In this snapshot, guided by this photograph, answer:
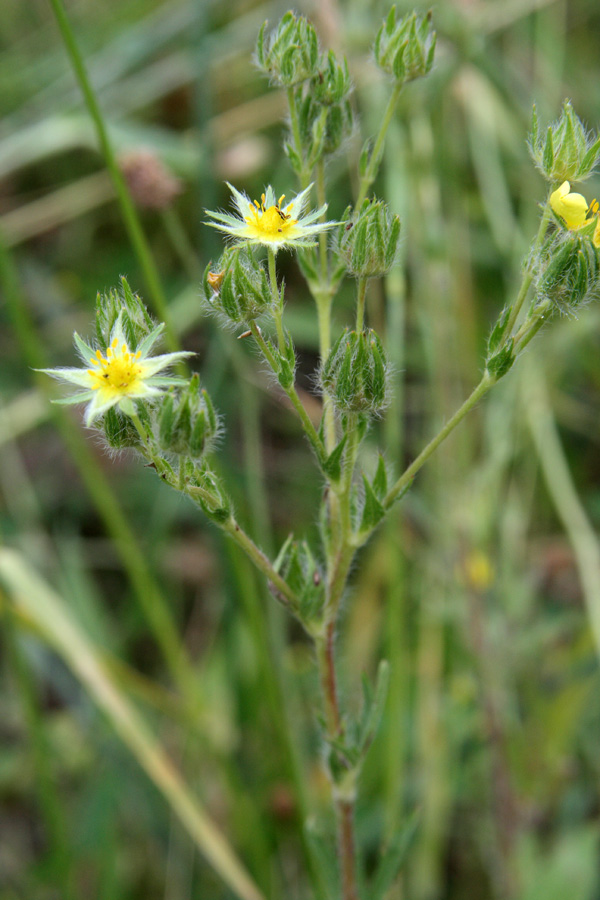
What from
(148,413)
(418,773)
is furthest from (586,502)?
(148,413)

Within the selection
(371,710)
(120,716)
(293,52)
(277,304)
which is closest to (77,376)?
(277,304)

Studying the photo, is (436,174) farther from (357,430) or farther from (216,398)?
(357,430)

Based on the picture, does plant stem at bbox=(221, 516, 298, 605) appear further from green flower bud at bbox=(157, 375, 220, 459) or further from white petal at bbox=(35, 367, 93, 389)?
white petal at bbox=(35, 367, 93, 389)

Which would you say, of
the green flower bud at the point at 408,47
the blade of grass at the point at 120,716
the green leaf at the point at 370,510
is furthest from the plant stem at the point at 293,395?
the blade of grass at the point at 120,716

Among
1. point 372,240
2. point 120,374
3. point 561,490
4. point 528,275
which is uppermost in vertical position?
point 120,374

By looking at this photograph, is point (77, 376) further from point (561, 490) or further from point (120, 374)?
point (561, 490)

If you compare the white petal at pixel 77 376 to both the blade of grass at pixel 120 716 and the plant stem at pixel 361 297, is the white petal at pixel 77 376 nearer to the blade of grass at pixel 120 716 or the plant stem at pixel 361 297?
the plant stem at pixel 361 297

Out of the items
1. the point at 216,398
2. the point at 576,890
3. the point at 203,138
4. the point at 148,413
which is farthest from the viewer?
the point at 216,398
